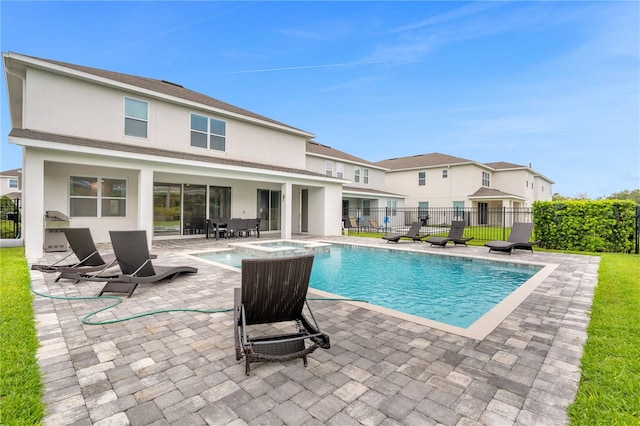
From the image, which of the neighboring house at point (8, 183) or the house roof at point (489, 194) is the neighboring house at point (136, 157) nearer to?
the house roof at point (489, 194)

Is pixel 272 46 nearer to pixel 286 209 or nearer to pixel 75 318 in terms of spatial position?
pixel 286 209

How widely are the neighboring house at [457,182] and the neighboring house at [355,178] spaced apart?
2840 mm

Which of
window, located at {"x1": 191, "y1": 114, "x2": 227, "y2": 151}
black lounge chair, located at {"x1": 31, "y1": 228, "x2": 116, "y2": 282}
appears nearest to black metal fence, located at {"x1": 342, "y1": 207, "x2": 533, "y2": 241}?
window, located at {"x1": 191, "y1": 114, "x2": 227, "y2": 151}

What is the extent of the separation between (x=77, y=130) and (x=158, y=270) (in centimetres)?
864

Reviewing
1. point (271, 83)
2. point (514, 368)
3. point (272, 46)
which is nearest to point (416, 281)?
point (514, 368)

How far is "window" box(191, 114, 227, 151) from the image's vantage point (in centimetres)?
1496

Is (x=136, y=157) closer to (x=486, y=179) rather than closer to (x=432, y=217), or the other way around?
(x=432, y=217)

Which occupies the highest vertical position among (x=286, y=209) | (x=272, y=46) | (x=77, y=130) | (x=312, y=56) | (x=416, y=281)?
(x=312, y=56)

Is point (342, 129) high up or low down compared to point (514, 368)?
up

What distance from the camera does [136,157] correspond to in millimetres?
10875

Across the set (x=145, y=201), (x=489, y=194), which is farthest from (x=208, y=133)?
(x=489, y=194)

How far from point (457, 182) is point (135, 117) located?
27.8 metres

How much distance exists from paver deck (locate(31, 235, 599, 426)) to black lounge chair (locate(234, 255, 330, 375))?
0.19m

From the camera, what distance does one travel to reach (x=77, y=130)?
11.7 m
